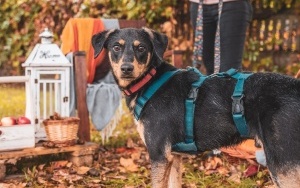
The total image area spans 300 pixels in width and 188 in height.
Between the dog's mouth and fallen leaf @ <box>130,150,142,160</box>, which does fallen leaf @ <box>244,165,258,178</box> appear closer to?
fallen leaf @ <box>130,150,142,160</box>

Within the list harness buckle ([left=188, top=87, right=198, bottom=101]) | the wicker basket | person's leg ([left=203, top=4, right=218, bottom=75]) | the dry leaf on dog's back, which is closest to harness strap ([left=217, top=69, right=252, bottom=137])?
harness buckle ([left=188, top=87, right=198, bottom=101])

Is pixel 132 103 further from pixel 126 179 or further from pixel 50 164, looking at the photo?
pixel 50 164

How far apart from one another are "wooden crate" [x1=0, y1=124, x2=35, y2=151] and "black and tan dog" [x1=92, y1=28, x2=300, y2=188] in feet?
4.28

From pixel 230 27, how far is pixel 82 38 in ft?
6.06

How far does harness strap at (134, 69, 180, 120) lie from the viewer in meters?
2.92

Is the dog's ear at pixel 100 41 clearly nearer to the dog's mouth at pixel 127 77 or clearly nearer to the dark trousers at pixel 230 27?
the dog's mouth at pixel 127 77

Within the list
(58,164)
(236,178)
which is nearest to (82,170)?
(58,164)

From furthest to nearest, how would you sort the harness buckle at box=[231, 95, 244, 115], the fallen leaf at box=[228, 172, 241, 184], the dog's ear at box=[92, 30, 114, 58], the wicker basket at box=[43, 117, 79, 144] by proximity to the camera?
the wicker basket at box=[43, 117, 79, 144], the fallen leaf at box=[228, 172, 241, 184], the dog's ear at box=[92, 30, 114, 58], the harness buckle at box=[231, 95, 244, 115]

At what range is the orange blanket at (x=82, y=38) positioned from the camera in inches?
201

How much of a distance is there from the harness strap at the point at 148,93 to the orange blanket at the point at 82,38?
7.30 feet

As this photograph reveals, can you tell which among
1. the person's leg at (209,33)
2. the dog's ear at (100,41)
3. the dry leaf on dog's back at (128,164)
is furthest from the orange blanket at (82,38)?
the dog's ear at (100,41)

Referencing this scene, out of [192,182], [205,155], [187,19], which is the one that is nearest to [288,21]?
[187,19]

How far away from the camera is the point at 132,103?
3.03m

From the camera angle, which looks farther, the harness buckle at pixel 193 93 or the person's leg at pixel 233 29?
the person's leg at pixel 233 29
